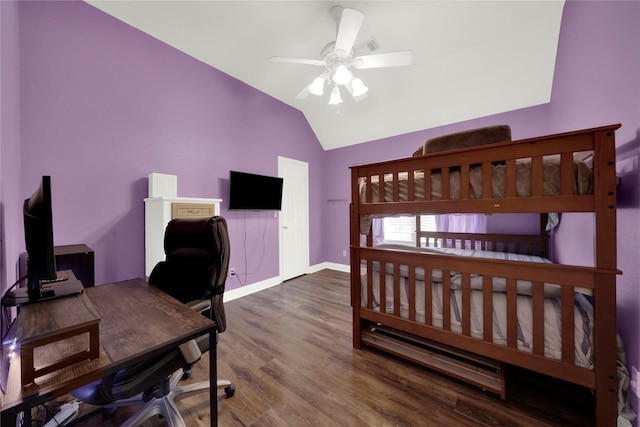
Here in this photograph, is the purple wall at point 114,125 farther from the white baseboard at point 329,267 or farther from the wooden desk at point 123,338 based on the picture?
the white baseboard at point 329,267

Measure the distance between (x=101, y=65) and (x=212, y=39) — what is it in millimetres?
1077

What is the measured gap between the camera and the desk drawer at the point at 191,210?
227cm

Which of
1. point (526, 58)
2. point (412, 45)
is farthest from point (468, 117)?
point (412, 45)

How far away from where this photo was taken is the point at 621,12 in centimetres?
137

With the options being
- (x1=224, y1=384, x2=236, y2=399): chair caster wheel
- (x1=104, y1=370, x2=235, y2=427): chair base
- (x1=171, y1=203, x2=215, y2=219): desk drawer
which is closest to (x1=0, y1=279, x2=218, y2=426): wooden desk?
(x1=104, y1=370, x2=235, y2=427): chair base

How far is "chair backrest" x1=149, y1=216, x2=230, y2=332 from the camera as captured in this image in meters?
1.27

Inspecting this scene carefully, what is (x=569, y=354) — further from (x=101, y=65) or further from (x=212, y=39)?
(x=101, y=65)

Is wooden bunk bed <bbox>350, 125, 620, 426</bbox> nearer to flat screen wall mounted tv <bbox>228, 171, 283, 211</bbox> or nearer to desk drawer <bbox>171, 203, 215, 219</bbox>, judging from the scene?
desk drawer <bbox>171, 203, 215, 219</bbox>

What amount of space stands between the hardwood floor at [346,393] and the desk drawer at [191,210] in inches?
49.4

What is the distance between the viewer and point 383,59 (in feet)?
6.92

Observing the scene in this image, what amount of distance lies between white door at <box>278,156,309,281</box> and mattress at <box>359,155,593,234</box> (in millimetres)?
2387

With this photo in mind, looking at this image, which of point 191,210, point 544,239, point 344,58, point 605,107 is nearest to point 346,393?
point 191,210

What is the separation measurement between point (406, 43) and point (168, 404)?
144 inches

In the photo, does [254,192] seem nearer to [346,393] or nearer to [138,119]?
[138,119]
